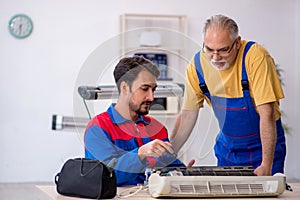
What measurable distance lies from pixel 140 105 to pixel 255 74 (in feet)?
1.97

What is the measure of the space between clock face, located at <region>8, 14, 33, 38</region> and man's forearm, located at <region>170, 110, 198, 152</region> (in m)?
3.69

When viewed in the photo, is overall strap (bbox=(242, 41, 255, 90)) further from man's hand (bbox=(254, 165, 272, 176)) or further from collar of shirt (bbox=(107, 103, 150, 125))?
collar of shirt (bbox=(107, 103, 150, 125))

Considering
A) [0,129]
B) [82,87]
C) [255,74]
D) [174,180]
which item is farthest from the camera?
[0,129]

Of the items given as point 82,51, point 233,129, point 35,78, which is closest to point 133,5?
point 82,51

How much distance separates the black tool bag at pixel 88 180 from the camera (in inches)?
67.9

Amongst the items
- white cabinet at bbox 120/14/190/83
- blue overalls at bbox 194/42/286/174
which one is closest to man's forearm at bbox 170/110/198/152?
white cabinet at bbox 120/14/190/83

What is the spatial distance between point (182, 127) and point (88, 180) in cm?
49

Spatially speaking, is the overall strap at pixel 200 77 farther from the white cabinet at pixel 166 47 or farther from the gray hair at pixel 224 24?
the gray hair at pixel 224 24

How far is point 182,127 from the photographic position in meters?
2.11

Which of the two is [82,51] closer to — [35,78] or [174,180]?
[35,78]

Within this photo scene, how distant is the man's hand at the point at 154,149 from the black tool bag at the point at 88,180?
15 centimetres

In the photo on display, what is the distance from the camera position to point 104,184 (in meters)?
1.73

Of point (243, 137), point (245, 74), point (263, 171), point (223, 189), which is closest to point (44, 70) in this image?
point (243, 137)

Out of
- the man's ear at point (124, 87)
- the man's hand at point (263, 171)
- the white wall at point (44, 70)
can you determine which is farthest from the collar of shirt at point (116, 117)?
the white wall at point (44, 70)
